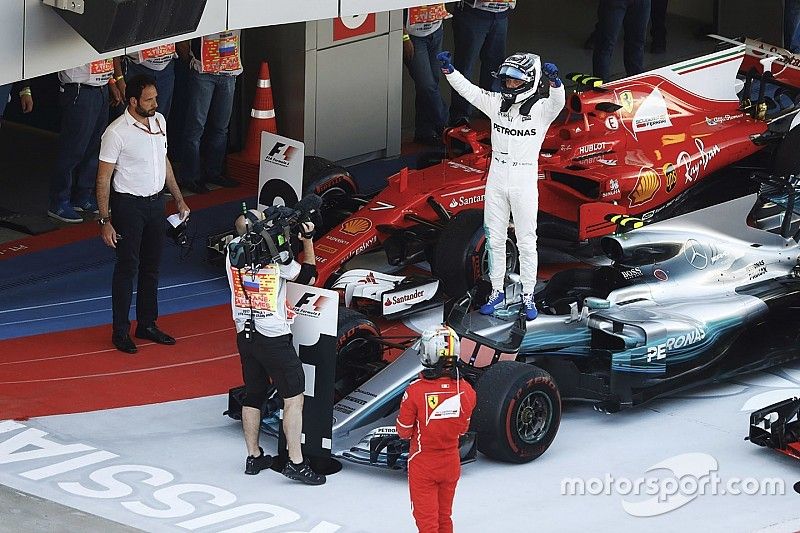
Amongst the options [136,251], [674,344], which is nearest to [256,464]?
[136,251]

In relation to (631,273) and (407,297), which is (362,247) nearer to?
(407,297)

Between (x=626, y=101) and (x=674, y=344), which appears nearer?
(x=674, y=344)

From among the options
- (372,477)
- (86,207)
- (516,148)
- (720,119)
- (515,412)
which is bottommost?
(86,207)

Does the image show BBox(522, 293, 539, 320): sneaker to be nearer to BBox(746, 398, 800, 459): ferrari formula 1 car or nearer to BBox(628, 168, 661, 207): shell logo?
BBox(746, 398, 800, 459): ferrari formula 1 car

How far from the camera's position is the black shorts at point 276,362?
9.42 meters

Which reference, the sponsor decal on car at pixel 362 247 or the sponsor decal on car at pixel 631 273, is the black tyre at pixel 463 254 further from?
the sponsor decal on car at pixel 631 273

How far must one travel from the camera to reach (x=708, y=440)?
1035 centimetres

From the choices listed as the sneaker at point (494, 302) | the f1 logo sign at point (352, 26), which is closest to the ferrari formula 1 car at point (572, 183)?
the sneaker at point (494, 302)

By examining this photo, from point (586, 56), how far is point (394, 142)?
15.1ft

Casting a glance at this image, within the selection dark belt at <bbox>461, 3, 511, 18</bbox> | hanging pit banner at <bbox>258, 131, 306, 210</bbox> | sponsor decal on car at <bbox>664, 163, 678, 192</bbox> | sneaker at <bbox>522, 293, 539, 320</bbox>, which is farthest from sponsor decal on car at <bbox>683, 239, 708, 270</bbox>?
dark belt at <bbox>461, 3, 511, 18</bbox>

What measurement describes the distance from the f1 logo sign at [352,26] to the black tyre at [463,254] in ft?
12.6

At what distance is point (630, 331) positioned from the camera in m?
10.4

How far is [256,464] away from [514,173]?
2821 mm

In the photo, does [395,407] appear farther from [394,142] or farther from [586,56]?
[586,56]
